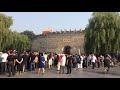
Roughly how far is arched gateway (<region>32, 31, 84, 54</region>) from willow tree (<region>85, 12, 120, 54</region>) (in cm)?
3678

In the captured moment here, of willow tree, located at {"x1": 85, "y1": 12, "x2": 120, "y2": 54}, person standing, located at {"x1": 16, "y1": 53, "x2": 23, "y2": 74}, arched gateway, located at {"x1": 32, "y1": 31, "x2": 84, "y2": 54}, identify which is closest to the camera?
person standing, located at {"x1": 16, "y1": 53, "x2": 23, "y2": 74}

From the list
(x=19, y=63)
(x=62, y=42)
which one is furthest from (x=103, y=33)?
(x=62, y=42)

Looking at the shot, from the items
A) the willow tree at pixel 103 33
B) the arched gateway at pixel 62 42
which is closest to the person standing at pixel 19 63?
the willow tree at pixel 103 33

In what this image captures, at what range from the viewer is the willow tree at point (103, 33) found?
4531 centimetres

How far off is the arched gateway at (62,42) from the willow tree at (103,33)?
36.8m

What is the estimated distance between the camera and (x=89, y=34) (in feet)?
151

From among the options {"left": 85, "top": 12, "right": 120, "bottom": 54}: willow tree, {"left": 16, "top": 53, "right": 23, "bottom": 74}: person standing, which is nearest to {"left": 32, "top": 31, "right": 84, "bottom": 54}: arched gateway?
{"left": 85, "top": 12, "right": 120, "bottom": 54}: willow tree

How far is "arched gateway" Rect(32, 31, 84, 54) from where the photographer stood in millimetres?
87875

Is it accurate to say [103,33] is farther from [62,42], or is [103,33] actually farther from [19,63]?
[62,42]

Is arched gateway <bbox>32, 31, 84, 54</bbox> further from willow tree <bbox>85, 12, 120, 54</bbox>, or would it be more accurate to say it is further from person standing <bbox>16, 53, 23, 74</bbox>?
A: person standing <bbox>16, 53, 23, 74</bbox>

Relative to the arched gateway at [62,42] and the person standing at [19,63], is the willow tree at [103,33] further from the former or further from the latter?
the arched gateway at [62,42]

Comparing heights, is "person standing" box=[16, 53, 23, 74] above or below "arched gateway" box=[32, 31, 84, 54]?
below
